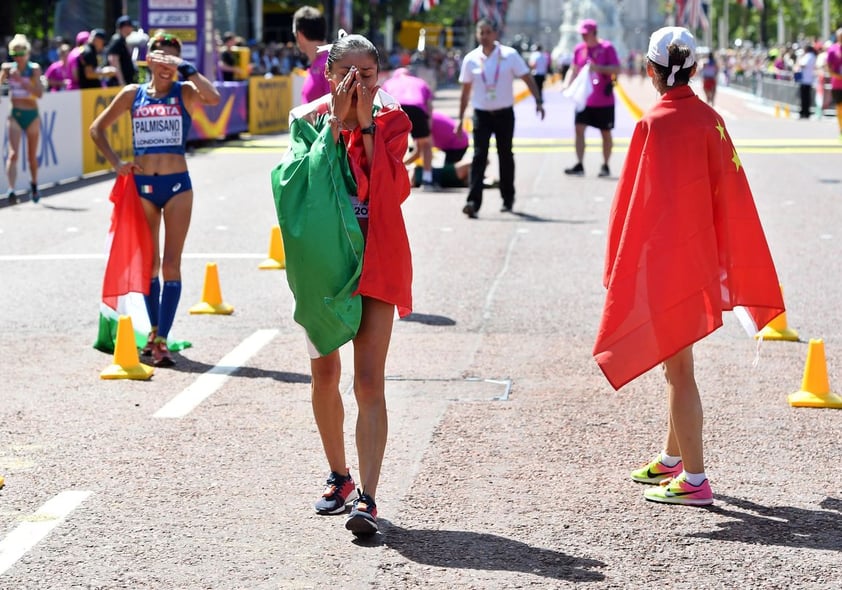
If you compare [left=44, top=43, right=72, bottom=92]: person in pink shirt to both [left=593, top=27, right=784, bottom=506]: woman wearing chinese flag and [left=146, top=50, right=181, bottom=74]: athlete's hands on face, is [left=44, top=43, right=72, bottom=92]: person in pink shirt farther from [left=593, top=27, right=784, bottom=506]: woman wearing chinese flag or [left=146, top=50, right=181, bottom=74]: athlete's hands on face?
[left=593, top=27, right=784, bottom=506]: woman wearing chinese flag

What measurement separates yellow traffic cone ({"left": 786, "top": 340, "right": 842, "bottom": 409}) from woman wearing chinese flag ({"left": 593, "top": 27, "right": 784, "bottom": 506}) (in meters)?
1.82

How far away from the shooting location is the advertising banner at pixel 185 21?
29.2m

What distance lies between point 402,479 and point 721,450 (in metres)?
1.49

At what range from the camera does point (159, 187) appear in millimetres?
8766

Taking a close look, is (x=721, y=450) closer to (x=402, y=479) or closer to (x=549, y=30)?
(x=402, y=479)

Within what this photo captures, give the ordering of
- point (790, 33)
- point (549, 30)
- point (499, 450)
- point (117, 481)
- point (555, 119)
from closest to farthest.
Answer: point (117, 481)
point (499, 450)
point (555, 119)
point (790, 33)
point (549, 30)

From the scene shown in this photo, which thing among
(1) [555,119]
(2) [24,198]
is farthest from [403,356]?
(1) [555,119]

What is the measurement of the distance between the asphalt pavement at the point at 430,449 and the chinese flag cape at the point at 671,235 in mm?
114

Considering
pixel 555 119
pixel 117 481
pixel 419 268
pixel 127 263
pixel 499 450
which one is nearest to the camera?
pixel 117 481

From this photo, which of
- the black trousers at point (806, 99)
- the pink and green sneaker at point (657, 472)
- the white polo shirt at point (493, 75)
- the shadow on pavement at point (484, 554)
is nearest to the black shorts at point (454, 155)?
the white polo shirt at point (493, 75)

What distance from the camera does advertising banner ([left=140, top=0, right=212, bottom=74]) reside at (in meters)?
29.2

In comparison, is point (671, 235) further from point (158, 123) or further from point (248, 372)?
point (158, 123)

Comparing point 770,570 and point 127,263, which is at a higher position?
point 127,263

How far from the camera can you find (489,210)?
1656cm
